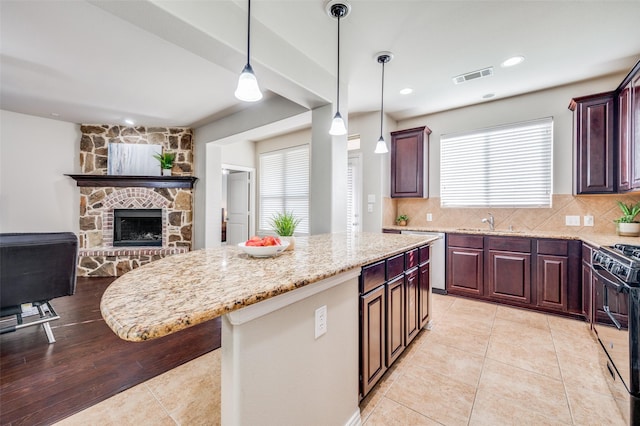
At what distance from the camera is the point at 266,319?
Answer: 1006 mm

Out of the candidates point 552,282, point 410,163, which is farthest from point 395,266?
point 410,163

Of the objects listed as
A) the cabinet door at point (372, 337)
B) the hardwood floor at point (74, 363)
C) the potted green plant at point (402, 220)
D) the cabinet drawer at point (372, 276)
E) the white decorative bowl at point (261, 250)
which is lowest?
the hardwood floor at point (74, 363)

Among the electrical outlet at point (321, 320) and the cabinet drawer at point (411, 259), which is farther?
the cabinet drawer at point (411, 259)

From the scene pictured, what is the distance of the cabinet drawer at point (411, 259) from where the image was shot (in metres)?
2.08

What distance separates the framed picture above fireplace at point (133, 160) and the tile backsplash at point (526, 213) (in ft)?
14.5

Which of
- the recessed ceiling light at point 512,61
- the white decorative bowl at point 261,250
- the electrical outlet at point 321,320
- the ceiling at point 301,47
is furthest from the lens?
the recessed ceiling light at point 512,61

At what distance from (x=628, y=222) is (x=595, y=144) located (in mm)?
888

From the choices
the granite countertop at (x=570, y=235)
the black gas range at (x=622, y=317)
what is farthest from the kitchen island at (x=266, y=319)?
the granite countertop at (x=570, y=235)

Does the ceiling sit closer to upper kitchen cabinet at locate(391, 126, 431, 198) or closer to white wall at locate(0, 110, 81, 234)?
upper kitchen cabinet at locate(391, 126, 431, 198)

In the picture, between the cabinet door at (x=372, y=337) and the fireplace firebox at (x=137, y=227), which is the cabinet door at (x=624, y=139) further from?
the fireplace firebox at (x=137, y=227)

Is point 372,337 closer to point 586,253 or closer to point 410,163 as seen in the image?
point 586,253

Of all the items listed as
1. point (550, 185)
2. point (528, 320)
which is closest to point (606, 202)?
point (550, 185)

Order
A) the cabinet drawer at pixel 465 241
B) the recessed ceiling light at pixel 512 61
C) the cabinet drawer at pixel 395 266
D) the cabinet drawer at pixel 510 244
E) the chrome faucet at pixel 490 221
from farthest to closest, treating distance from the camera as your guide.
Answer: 1. the chrome faucet at pixel 490 221
2. the cabinet drawer at pixel 465 241
3. the cabinet drawer at pixel 510 244
4. the recessed ceiling light at pixel 512 61
5. the cabinet drawer at pixel 395 266

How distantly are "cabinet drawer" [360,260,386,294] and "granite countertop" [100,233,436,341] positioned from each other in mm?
89
